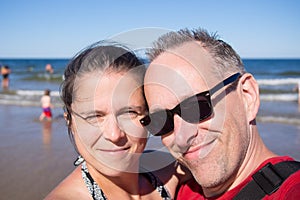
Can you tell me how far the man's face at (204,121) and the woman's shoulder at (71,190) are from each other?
742 millimetres

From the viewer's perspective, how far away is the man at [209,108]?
76.3 inches

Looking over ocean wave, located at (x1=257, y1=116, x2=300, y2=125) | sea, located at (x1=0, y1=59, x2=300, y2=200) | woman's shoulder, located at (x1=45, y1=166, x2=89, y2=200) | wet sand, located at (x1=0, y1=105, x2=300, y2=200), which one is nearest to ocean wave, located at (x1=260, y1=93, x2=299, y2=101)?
sea, located at (x1=0, y1=59, x2=300, y2=200)

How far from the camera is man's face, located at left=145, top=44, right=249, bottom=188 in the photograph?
1.94 meters

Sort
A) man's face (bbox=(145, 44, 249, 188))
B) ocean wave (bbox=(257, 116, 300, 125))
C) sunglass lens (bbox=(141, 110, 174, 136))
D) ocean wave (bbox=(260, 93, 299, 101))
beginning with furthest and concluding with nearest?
ocean wave (bbox=(260, 93, 299, 101)), ocean wave (bbox=(257, 116, 300, 125)), sunglass lens (bbox=(141, 110, 174, 136)), man's face (bbox=(145, 44, 249, 188))

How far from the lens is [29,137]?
814cm

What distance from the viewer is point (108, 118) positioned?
2.13 meters

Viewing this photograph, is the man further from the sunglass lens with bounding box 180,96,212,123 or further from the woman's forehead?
the woman's forehead

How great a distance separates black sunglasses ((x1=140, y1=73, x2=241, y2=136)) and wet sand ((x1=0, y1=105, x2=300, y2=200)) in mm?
2438

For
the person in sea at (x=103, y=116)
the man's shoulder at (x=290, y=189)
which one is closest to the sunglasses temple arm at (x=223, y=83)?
the person in sea at (x=103, y=116)

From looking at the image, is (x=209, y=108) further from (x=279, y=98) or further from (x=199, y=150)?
(x=279, y=98)

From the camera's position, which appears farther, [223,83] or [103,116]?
[103,116]

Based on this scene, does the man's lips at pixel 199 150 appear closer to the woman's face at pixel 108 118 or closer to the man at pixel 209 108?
the man at pixel 209 108

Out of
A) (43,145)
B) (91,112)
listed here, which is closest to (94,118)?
(91,112)

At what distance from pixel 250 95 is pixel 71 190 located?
4.43 ft
